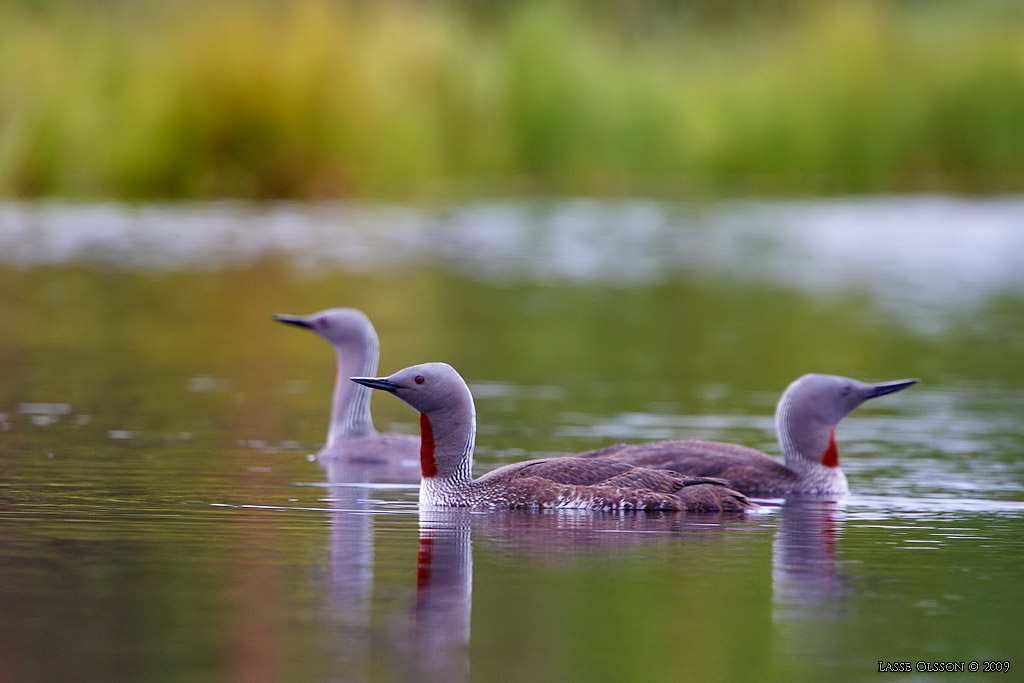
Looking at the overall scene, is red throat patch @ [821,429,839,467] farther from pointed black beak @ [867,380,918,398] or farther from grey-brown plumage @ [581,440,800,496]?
pointed black beak @ [867,380,918,398]

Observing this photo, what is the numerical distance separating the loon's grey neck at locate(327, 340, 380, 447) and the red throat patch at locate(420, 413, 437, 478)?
1981 mm

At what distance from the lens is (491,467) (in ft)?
A: 32.9

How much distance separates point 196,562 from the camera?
721 cm

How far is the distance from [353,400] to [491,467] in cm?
115

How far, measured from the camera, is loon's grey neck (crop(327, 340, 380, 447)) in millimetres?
10789

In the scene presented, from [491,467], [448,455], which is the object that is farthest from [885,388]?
[448,455]

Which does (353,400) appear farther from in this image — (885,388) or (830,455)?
(885,388)

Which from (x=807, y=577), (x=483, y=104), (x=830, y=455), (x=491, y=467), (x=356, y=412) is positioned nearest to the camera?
(x=807, y=577)

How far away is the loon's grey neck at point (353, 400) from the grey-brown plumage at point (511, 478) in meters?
2.03

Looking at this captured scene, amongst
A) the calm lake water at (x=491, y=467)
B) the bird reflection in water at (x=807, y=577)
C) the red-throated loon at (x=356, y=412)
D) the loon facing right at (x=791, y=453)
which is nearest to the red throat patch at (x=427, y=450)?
the calm lake water at (x=491, y=467)

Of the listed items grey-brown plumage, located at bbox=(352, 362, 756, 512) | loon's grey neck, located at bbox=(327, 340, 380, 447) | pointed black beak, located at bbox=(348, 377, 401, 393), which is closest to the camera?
pointed black beak, located at bbox=(348, 377, 401, 393)

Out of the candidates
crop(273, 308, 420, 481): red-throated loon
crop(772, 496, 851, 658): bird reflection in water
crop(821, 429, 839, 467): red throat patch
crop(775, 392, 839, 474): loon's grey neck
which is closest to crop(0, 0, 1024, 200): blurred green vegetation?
crop(273, 308, 420, 481): red-throated loon

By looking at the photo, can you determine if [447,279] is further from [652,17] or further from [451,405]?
[652,17]

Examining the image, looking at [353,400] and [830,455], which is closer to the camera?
[830,455]
